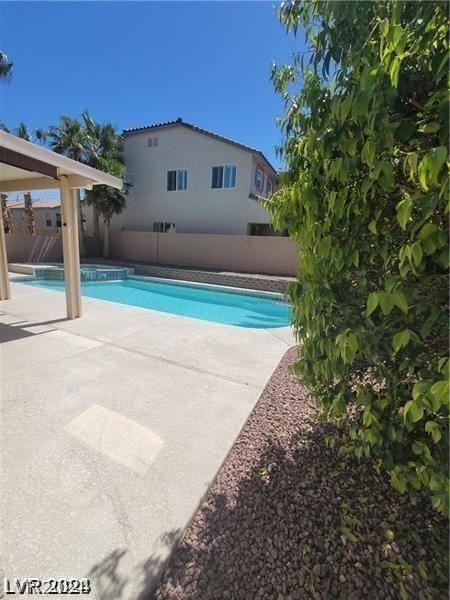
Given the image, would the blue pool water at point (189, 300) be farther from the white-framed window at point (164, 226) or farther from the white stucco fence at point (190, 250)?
the white-framed window at point (164, 226)

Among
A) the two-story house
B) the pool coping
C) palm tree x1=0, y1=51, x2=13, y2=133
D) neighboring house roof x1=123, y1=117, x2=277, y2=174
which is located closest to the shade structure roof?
the pool coping

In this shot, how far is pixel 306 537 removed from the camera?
1.87m

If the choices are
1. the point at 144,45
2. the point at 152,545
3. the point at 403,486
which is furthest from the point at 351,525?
the point at 144,45

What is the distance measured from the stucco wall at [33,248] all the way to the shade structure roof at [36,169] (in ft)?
39.1

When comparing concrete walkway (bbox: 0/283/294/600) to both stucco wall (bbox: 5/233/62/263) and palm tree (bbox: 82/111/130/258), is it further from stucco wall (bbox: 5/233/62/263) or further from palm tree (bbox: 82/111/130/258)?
stucco wall (bbox: 5/233/62/263)

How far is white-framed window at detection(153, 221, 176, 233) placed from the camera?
66.5ft

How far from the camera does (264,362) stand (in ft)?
16.2

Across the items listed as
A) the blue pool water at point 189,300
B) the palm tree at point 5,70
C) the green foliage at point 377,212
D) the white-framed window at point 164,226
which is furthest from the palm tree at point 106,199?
A: the green foliage at point 377,212

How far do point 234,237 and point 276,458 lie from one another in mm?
15455

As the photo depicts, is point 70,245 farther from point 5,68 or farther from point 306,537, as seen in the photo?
Result: point 5,68

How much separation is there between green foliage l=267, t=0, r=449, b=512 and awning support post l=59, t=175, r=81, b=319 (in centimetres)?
605

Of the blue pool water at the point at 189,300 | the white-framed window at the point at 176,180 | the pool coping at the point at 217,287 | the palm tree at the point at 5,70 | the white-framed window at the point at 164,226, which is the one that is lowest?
the blue pool water at the point at 189,300

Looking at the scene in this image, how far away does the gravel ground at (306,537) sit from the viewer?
1590mm

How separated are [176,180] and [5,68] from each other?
11362 mm
